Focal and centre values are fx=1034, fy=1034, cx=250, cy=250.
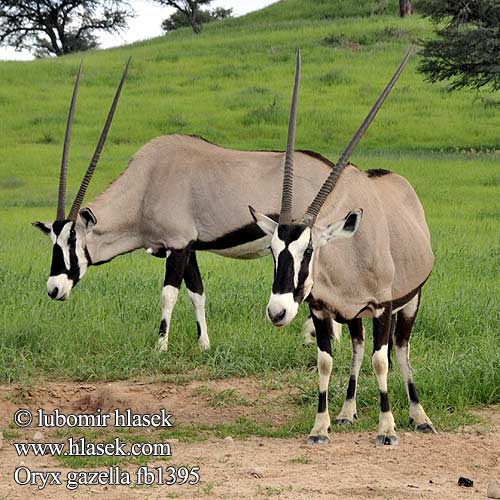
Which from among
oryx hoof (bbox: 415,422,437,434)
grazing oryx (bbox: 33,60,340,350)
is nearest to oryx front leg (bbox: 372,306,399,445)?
oryx hoof (bbox: 415,422,437,434)

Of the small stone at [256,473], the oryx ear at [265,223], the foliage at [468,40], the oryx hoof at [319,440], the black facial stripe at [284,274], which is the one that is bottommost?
the oryx hoof at [319,440]

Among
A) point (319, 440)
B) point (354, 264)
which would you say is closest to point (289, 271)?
point (354, 264)

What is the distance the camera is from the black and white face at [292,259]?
16.2 ft

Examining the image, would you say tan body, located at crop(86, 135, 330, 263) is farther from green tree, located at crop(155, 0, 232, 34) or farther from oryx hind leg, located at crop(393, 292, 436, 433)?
green tree, located at crop(155, 0, 232, 34)

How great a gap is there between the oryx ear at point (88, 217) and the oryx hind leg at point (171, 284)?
641 mm

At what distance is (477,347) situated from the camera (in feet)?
23.2

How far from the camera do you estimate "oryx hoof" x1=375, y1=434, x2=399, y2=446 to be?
17.9ft

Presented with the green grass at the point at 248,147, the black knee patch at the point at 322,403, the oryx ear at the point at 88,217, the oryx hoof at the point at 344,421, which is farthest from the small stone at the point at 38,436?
the oryx ear at the point at 88,217

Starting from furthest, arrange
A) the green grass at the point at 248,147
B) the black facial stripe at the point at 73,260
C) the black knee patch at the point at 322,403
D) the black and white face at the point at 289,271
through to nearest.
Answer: the black facial stripe at the point at 73,260
the green grass at the point at 248,147
the black knee patch at the point at 322,403
the black and white face at the point at 289,271

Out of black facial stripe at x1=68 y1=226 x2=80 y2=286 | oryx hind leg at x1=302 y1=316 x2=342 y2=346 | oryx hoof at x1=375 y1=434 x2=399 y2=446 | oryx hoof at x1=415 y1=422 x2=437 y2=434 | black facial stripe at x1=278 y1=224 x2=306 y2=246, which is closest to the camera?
black facial stripe at x1=278 y1=224 x2=306 y2=246

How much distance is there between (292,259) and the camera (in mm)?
5039

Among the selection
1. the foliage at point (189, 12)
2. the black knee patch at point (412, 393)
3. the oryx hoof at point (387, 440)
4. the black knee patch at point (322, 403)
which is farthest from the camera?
the foliage at point (189, 12)

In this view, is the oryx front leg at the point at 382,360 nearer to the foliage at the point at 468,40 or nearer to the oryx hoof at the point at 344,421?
the oryx hoof at the point at 344,421

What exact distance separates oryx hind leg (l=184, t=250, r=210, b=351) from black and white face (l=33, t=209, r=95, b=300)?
865 mm
